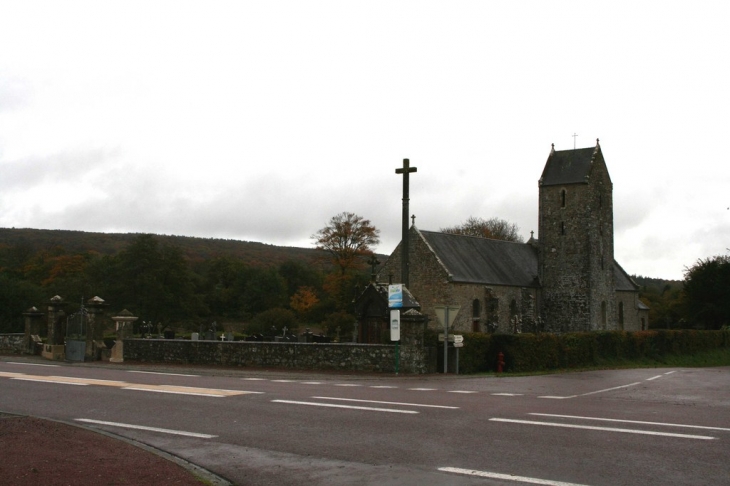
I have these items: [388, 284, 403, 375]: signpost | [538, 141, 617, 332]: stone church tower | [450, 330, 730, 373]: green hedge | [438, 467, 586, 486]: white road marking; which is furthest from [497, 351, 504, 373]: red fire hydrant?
[538, 141, 617, 332]: stone church tower

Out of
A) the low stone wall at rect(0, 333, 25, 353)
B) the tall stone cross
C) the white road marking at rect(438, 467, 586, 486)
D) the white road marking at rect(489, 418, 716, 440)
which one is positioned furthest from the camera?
the tall stone cross

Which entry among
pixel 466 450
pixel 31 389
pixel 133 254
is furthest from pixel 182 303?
pixel 466 450

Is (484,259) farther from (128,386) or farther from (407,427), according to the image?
(407,427)

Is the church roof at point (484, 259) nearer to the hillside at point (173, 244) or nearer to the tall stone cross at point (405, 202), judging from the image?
the tall stone cross at point (405, 202)

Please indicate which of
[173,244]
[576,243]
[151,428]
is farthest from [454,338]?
[173,244]

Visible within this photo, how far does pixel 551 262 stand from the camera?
49000mm

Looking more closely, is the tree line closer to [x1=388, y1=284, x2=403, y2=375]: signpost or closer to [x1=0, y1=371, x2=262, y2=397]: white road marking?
[x1=388, y1=284, x2=403, y2=375]: signpost

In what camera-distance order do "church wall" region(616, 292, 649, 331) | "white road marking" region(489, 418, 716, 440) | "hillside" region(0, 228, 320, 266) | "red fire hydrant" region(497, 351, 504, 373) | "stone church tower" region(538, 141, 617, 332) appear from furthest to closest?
"hillside" region(0, 228, 320, 266) → "church wall" region(616, 292, 649, 331) → "stone church tower" region(538, 141, 617, 332) → "red fire hydrant" region(497, 351, 504, 373) → "white road marking" region(489, 418, 716, 440)

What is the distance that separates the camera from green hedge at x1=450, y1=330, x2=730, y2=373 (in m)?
23.9

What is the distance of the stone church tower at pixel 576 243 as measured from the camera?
47.5 meters

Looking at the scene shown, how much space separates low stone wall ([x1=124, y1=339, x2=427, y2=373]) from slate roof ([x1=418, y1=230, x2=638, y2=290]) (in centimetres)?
1920

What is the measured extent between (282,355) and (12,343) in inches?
529

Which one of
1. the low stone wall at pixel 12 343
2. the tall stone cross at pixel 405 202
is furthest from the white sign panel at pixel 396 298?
the low stone wall at pixel 12 343

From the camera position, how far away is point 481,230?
257 ft
